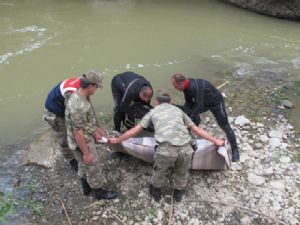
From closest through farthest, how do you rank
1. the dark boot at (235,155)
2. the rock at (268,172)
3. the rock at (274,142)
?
the rock at (268,172), the dark boot at (235,155), the rock at (274,142)

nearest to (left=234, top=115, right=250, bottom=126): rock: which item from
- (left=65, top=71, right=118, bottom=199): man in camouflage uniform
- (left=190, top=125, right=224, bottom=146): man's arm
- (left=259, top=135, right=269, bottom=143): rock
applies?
(left=259, top=135, right=269, bottom=143): rock

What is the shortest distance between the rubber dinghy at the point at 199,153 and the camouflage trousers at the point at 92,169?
666mm

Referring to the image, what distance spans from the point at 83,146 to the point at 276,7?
1170 cm

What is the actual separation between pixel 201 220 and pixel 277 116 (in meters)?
3.08

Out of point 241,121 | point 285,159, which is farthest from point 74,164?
point 285,159

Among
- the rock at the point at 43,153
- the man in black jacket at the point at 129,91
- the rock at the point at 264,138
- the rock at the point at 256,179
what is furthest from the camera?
the rock at the point at 264,138

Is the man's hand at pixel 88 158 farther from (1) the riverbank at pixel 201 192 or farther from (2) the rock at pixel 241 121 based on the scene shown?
(2) the rock at pixel 241 121

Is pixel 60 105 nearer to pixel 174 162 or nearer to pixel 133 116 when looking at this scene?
pixel 133 116

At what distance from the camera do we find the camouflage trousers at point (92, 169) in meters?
4.77

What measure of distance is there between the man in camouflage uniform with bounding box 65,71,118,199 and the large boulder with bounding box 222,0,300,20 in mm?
11033

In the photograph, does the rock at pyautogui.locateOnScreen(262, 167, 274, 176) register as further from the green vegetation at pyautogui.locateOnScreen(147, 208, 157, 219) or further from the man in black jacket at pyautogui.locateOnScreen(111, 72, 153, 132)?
the man in black jacket at pyautogui.locateOnScreen(111, 72, 153, 132)

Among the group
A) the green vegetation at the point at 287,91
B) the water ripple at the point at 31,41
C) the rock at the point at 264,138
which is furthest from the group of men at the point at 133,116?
the water ripple at the point at 31,41

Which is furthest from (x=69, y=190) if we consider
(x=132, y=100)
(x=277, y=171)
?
(x=277, y=171)

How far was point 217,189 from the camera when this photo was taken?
534 cm
